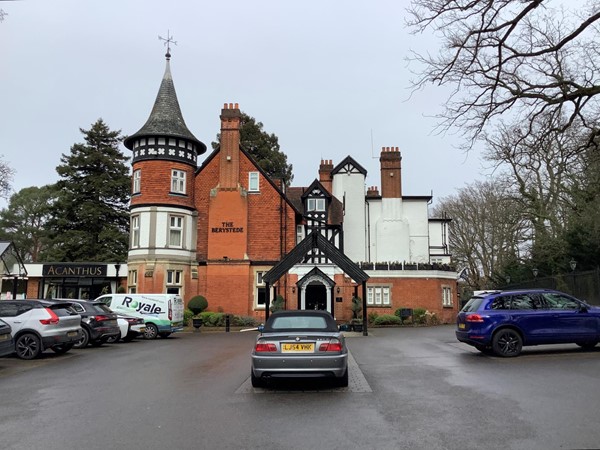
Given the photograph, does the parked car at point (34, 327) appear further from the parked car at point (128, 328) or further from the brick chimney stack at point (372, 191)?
the brick chimney stack at point (372, 191)

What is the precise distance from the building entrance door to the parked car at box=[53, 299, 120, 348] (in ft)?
60.3

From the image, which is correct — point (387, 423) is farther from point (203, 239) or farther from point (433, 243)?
point (433, 243)

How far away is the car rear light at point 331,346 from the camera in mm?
8750

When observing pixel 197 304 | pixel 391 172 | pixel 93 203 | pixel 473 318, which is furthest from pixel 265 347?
pixel 93 203

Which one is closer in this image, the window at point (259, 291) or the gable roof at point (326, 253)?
the gable roof at point (326, 253)

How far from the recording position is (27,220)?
5894cm

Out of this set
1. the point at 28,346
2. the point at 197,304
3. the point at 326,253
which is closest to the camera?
the point at 28,346

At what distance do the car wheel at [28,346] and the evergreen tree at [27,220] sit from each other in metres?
47.5

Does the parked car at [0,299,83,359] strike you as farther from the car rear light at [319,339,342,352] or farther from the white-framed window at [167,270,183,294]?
the white-framed window at [167,270,183,294]

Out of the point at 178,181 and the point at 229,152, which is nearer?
the point at 178,181

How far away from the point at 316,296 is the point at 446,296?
10000 mm

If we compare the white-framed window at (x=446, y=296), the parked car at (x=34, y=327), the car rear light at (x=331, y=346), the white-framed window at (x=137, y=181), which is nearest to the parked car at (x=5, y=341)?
the parked car at (x=34, y=327)

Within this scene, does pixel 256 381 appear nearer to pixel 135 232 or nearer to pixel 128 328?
pixel 128 328

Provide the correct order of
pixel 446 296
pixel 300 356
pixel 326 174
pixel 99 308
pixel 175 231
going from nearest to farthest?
pixel 300 356 → pixel 99 308 → pixel 175 231 → pixel 446 296 → pixel 326 174
